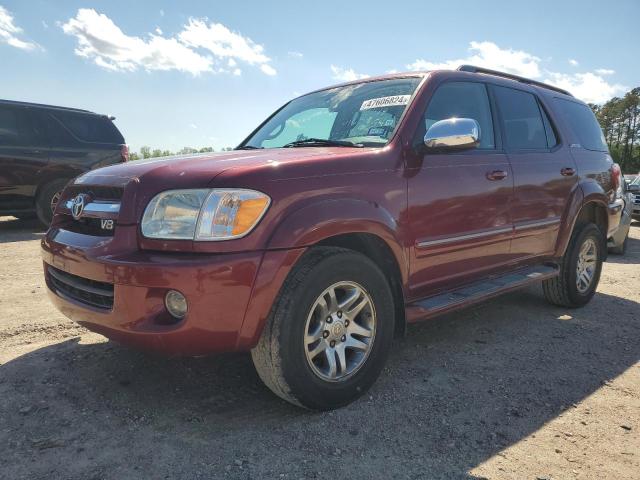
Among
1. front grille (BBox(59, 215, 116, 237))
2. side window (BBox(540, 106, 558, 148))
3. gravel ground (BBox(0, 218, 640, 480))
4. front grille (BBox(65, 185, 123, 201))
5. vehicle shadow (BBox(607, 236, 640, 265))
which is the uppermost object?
side window (BBox(540, 106, 558, 148))

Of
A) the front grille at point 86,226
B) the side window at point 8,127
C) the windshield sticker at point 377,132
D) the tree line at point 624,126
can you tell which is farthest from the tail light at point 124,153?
the tree line at point 624,126

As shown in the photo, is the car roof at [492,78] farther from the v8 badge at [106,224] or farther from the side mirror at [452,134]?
the v8 badge at [106,224]

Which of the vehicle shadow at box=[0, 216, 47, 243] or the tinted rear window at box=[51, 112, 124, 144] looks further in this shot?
the tinted rear window at box=[51, 112, 124, 144]

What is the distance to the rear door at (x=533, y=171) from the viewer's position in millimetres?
3740

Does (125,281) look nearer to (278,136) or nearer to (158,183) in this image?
(158,183)

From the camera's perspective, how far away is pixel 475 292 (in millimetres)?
3307

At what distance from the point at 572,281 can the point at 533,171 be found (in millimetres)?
1265

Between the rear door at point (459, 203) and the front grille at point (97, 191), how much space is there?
1.56m

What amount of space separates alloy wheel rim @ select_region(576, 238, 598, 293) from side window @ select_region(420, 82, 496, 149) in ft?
5.77

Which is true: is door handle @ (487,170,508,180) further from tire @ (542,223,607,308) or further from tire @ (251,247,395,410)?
tire @ (542,223,607,308)

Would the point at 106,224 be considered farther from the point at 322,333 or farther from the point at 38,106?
the point at 38,106

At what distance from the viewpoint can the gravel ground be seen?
2104 millimetres

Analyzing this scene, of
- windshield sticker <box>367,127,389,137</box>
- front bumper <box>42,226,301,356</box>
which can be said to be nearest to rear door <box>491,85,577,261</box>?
windshield sticker <box>367,127,389,137</box>

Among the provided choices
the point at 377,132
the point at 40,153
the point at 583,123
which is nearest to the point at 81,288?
the point at 377,132
